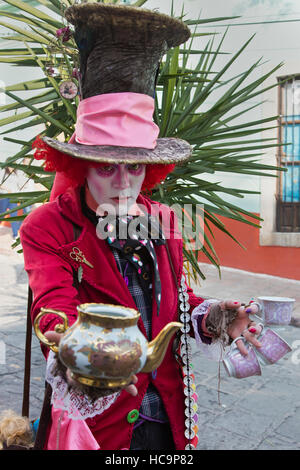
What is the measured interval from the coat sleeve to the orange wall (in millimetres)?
5923

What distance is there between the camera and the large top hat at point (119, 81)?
4.19 ft

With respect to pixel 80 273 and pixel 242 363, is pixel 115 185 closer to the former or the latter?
pixel 80 273

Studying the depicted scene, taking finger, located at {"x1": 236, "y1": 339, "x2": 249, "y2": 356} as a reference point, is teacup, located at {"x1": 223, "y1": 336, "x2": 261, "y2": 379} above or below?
below

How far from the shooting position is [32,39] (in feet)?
9.29

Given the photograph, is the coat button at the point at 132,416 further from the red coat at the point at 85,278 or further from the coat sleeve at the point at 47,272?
the coat sleeve at the point at 47,272

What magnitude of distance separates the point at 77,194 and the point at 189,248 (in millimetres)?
1651

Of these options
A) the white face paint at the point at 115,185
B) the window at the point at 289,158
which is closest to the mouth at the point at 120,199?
the white face paint at the point at 115,185

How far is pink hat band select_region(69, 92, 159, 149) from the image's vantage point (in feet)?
4.38

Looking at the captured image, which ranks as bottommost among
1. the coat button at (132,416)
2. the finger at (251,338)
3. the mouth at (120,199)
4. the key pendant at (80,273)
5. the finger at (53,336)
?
the coat button at (132,416)

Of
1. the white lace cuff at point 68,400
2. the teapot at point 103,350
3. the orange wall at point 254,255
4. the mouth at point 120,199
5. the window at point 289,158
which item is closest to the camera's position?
the teapot at point 103,350

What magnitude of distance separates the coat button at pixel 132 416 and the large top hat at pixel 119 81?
74 centimetres

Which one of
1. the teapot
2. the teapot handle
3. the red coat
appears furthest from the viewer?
the red coat

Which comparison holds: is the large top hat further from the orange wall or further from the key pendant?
the orange wall

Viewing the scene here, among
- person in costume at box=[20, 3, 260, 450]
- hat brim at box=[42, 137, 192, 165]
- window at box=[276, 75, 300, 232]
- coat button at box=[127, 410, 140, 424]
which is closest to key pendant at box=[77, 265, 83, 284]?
person in costume at box=[20, 3, 260, 450]
